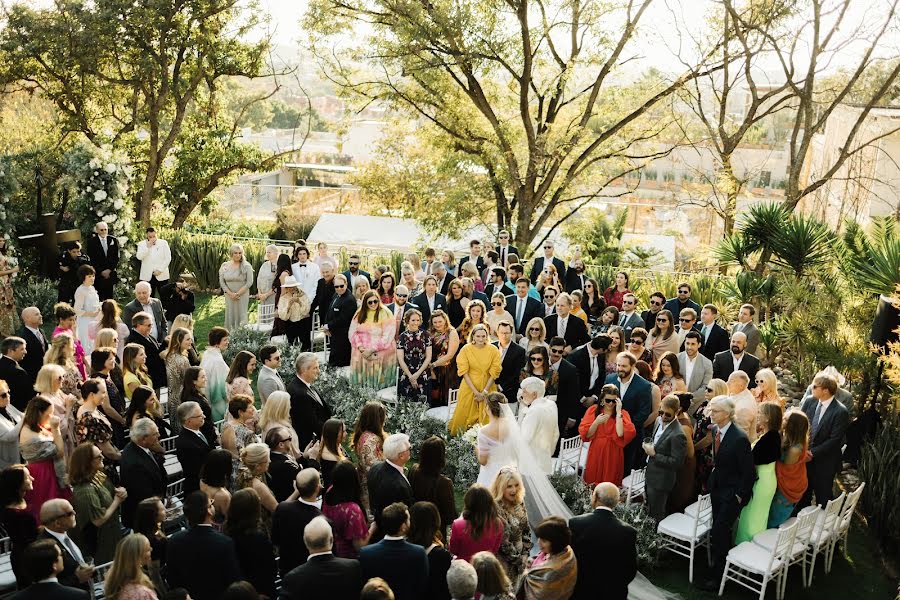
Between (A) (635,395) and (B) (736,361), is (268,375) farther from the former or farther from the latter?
(B) (736,361)

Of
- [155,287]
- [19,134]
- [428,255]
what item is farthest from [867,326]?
[19,134]

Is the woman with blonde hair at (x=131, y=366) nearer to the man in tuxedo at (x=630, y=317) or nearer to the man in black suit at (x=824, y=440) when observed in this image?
the man in tuxedo at (x=630, y=317)

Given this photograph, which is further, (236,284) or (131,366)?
(236,284)

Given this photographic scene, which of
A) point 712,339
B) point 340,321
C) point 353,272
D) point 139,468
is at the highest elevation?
point 353,272

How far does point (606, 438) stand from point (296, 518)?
3416mm

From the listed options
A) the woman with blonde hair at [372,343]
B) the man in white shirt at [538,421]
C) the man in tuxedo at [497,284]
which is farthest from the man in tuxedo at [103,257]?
the man in white shirt at [538,421]

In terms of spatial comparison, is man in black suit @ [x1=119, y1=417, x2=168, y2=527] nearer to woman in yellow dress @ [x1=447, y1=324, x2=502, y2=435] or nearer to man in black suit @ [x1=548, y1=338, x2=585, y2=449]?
woman in yellow dress @ [x1=447, y1=324, x2=502, y2=435]

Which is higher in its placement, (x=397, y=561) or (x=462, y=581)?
(x=462, y=581)

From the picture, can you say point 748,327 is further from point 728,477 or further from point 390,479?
point 390,479

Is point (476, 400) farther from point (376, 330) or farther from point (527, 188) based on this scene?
point (527, 188)

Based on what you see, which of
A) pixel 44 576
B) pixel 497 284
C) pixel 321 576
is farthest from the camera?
pixel 497 284

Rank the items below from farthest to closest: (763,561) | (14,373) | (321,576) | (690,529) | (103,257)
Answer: (103,257)
(14,373)
(690,529)
(763,561)
(321,576)

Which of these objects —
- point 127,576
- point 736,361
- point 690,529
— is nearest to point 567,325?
point 736,361

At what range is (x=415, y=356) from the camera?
1023 cm
